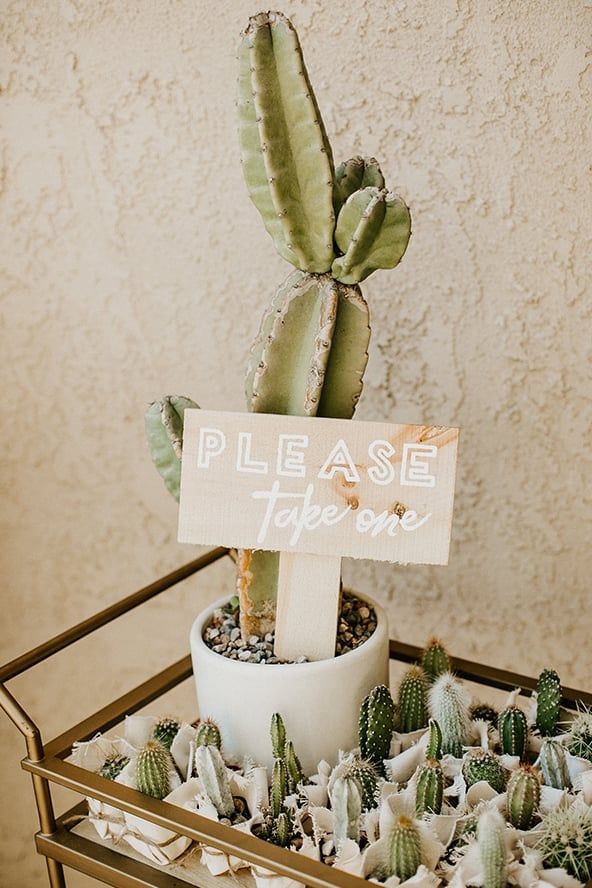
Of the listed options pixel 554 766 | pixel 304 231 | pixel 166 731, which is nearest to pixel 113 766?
pixel 166 731

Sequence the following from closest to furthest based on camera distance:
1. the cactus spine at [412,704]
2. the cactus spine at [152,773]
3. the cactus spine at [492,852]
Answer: the cactus spine at [492,852] < the cactus spine at [152,773] < the cactus spine at [412,704]

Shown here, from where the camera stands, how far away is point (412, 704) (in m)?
Answer: 0.77

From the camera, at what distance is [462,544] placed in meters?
0.98

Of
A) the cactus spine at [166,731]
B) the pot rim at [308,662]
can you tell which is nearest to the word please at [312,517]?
the pot rim at [308,662]

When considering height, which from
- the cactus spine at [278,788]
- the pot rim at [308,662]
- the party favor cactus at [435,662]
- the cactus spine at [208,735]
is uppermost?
the pot rim at [308,662]

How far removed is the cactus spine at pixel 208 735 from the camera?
692 millimetres

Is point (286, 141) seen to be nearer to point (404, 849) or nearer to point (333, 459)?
point (333, 459)

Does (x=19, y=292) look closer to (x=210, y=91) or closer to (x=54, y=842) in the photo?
(x=210, y=91)

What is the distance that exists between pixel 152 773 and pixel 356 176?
525 millimetres

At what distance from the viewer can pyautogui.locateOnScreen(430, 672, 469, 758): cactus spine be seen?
29.2 inches

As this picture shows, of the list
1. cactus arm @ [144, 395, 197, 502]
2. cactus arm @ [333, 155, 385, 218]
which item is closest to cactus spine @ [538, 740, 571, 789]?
Result: cactus arm @ [144, 395, 197, 502]

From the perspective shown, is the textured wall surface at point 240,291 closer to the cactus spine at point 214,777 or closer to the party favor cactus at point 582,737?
the party favor cactus at point 582,737

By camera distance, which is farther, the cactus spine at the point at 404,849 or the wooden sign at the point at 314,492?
the wooden sign at the point at 314,492

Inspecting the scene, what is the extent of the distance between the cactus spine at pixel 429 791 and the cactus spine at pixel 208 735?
0.54 ft
